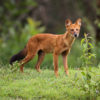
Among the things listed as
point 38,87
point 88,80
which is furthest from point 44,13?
point 88,80

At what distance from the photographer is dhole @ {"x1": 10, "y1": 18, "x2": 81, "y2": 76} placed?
8148 millimetres

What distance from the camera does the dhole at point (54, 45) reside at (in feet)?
26.7

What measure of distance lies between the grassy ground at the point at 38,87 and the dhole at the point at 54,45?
69cm

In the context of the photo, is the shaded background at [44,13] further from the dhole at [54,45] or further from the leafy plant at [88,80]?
the leafy plant at [88,80]

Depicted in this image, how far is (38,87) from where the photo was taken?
22.1ft

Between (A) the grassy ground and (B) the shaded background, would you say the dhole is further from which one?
(B) the shaded background

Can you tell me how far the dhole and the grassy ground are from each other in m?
0.69

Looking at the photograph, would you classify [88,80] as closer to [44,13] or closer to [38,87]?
[38,87]

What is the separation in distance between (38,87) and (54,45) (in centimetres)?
197

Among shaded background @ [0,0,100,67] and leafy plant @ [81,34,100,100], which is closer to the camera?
leafy plant @ [81,34,100,100]

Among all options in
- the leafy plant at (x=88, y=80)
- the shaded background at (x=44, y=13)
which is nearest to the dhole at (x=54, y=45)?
the leafy plant at (x=88, y=80)

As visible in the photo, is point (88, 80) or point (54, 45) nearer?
point (88, 80)

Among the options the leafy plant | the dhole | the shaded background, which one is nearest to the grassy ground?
the leafy plant

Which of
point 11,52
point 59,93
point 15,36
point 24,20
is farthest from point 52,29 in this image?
point 59,93
